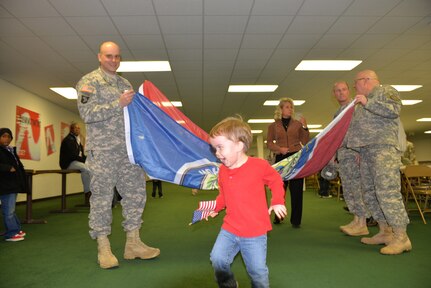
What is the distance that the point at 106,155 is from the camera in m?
2.72

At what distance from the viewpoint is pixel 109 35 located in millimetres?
6105

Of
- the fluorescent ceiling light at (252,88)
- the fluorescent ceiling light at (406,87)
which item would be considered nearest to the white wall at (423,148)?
the fluorescent ceiling light at (406,87)

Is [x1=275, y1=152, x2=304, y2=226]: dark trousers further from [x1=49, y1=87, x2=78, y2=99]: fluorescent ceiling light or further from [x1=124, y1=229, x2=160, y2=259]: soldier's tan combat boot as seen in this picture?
[x1=49, y1=87, x2=78, y2=99]: fluorescent ceiling light

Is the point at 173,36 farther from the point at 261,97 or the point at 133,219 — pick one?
the point at 261,97

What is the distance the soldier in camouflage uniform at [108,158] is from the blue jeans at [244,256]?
1280 mm

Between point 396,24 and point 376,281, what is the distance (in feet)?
17.9

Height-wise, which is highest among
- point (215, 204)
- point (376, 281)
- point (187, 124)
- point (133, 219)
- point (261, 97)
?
point (261, 97)

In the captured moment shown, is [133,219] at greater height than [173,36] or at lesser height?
lesser

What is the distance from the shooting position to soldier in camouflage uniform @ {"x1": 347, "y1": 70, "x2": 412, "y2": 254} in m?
2.92

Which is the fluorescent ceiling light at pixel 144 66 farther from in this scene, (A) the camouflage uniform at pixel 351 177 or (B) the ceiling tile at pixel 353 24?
(A) the camouflage uniform at pixel 351 177

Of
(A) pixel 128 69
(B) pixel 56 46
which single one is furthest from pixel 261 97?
(B) pixel 56 46

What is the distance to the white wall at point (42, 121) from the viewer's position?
8812mm

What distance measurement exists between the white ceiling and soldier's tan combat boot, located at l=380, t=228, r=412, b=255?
3.82 m

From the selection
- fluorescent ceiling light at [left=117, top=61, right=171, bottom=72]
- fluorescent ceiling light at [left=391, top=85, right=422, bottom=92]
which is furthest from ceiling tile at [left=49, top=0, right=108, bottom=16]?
fluorescent ceiling light at [left=391, top=85, right=422, bottom=92]
